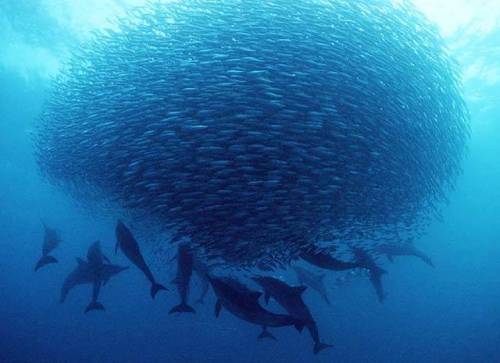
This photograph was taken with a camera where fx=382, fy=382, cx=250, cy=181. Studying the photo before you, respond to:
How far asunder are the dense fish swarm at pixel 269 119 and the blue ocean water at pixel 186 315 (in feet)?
19.8

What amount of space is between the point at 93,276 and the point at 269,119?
5.14 meters

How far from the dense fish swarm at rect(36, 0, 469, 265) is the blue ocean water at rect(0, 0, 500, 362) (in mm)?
6050

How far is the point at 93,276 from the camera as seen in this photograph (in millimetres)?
8391

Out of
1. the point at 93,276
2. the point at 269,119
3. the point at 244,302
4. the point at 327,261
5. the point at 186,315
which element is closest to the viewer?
the point at 244,302

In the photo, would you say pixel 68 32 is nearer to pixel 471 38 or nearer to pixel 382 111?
pixel 382 111

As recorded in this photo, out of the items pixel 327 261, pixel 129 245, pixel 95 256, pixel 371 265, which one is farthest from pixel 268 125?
pixel 95 256

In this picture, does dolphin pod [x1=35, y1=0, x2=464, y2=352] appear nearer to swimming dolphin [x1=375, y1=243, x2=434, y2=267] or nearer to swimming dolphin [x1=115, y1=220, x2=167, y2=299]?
swimming dolphin [x1=115, y1=220, x2=167, y2=299]

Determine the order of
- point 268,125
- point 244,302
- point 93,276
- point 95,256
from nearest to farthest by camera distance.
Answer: point 244,302, point 268,125, point 95,256, point 93,276

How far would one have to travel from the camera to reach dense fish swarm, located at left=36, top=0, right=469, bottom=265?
24.0ft

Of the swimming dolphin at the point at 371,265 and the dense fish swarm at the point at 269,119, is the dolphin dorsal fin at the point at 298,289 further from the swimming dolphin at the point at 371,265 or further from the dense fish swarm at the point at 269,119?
the swimming dolphin at the point at 371,265

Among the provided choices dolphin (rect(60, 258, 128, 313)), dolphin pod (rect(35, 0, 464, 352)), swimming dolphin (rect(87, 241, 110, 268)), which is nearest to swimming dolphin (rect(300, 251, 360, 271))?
dolphin pod (rect(35, 0, 464, 352))

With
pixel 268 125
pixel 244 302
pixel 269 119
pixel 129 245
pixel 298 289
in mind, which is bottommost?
pixel 244 302

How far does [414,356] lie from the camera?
2397 cm

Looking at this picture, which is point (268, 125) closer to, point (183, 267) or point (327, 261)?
point (327, 261)
